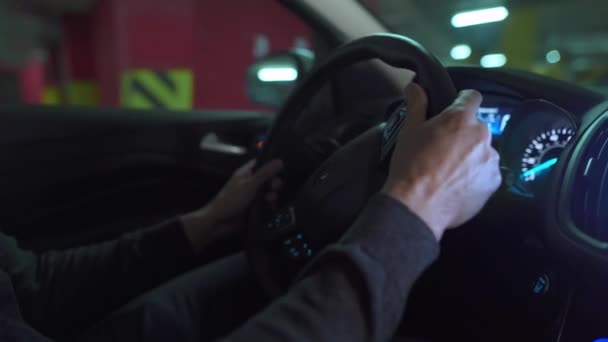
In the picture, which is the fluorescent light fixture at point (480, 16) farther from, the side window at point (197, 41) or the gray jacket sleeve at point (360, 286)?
the gray jacket sleeve at point (360, 286)

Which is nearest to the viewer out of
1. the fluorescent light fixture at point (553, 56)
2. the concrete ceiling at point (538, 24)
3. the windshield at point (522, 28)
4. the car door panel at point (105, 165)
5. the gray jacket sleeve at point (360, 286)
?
the gray jacket sleeve at point (360, 286)

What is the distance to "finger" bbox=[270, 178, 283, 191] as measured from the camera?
0.97 meters

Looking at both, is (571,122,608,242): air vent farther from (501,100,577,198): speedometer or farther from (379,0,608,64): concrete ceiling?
(379,0,608,64): concrete ceiling

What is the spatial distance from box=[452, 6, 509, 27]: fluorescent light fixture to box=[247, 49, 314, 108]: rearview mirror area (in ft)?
29.8

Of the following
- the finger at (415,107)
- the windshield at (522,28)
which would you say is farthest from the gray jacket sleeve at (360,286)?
the windshield at (522,28)

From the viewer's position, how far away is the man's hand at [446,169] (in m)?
0.55

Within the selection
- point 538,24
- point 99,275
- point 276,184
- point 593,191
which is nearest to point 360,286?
point 593,191

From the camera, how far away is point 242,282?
44.8 inches

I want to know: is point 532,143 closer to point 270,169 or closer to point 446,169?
point 446,169

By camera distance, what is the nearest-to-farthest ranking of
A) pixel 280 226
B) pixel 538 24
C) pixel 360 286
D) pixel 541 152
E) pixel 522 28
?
pixel 360 286, pixel 541 152, pixel 280 226, pixel 522 28, pixel 538 24

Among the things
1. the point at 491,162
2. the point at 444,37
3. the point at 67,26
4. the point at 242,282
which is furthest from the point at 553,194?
the point at 444,37

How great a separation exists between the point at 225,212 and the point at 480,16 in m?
10.5

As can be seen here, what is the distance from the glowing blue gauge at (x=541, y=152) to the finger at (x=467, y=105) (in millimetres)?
186

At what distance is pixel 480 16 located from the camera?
10.2 metres
